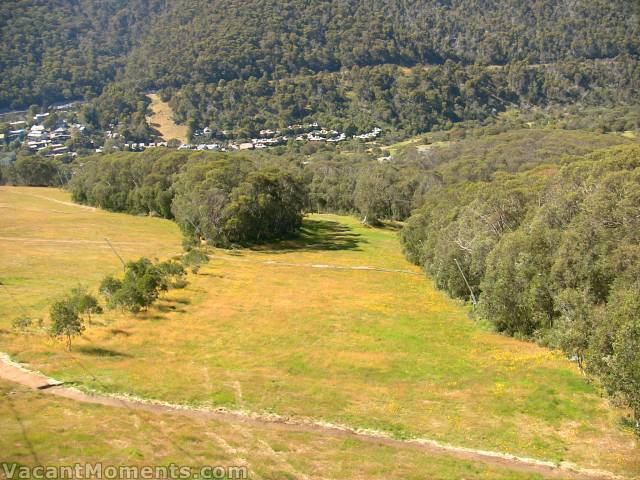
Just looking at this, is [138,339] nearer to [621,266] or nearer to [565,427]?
[565,427]

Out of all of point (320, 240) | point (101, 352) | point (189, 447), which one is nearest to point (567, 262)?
point (189, 447)

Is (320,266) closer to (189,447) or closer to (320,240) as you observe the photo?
(320,240)

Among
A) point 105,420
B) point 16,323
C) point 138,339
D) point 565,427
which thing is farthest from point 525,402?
point 16,323

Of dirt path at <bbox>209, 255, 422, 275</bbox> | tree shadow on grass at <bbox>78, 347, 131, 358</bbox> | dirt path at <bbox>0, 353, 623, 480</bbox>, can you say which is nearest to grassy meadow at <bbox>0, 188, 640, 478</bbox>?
tree shadow on grass at <bbox>78, 347, 131, 358</bbox>

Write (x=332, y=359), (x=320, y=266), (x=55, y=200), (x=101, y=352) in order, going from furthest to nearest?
1. (x=55, y=200)
2. (x=320, y=266)
3. (x=332, y=359)
4. (x=101, y=352)

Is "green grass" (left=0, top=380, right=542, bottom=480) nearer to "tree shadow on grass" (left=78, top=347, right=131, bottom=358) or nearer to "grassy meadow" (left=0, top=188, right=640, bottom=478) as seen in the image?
"grassy meadow" (left=0, top=188, right=640, bottom=478)

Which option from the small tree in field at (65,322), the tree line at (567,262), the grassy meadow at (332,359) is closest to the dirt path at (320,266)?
the grassy meadow at (332,359)
